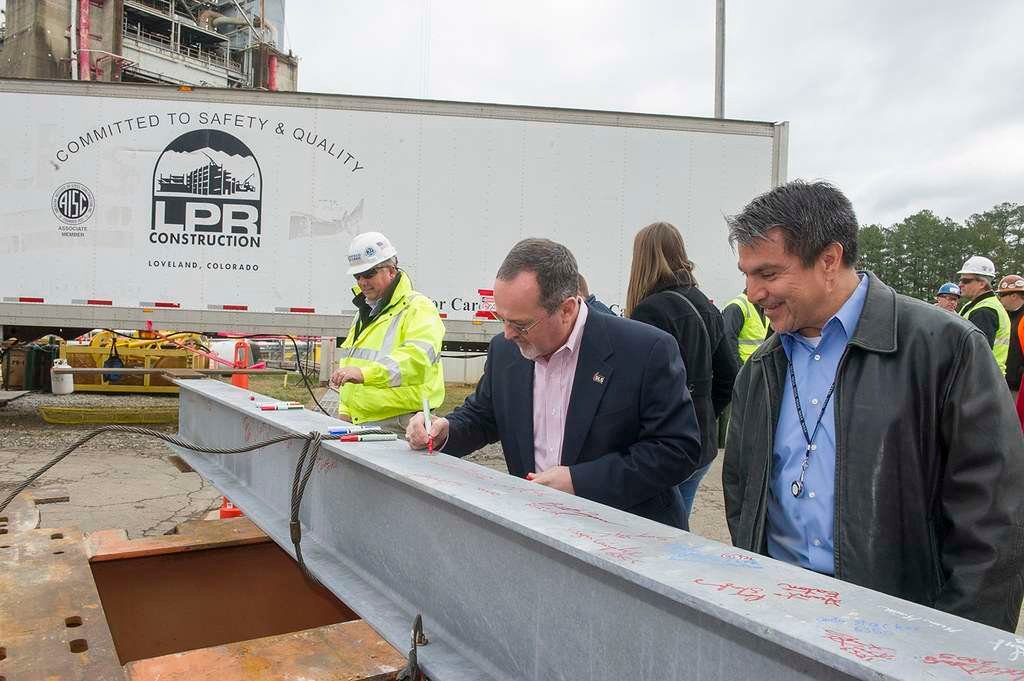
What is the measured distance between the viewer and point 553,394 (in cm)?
237

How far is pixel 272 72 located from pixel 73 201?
42215 mm

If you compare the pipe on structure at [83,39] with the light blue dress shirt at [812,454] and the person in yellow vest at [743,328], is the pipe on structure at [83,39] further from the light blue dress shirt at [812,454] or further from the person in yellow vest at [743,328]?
the light blue dress shirt at [812,454]

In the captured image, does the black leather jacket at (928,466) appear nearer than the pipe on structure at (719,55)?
Yes

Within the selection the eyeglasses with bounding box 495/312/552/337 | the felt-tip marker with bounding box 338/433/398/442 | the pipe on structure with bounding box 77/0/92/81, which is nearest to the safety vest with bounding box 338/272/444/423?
the felt-tip marker with bounding box 338/433/398/442

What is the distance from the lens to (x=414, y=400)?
156 inches

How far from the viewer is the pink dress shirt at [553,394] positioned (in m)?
Result: 2.34

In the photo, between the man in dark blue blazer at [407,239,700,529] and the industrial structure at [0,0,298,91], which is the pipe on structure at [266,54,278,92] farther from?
the man in dark blue blazer at [407,239,700,529]

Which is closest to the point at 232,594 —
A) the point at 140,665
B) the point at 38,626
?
the point at 38,626

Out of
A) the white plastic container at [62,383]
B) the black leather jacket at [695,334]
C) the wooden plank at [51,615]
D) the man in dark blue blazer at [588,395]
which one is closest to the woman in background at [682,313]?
the black leather jacket at [695,334]

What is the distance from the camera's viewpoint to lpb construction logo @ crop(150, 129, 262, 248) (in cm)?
862

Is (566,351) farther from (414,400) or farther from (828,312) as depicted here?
(414,400)

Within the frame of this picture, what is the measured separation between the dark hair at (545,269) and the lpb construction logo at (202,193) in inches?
283

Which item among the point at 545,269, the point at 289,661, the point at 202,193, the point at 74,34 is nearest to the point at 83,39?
the point at 74,34

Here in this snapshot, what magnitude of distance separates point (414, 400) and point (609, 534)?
8.95ft
